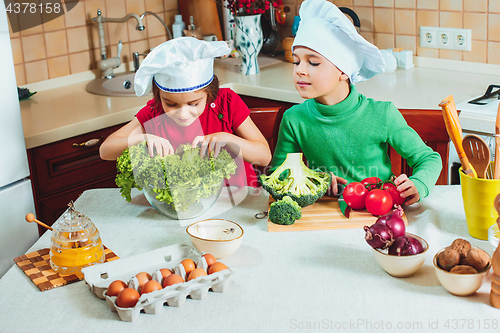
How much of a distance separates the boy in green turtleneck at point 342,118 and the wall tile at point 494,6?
107cm

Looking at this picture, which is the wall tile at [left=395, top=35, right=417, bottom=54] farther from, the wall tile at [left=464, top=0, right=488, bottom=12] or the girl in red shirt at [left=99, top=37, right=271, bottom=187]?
the girl in red shirt at [left=99, top=37, right=271, bottom=187]

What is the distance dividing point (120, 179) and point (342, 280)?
55cm

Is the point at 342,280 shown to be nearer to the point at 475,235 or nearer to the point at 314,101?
the point at 475,235

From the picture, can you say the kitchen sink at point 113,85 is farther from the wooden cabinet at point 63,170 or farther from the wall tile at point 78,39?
the wooden cabinet at point 63,170

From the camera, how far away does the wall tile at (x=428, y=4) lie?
7.22ft

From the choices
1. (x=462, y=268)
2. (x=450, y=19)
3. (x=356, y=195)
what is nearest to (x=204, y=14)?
(x=450, y=19)

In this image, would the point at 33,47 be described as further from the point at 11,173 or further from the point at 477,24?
the point at 477,24

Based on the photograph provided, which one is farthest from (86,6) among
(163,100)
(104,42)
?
(163,100)

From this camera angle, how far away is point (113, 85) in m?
2.46

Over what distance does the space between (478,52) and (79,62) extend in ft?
6.05

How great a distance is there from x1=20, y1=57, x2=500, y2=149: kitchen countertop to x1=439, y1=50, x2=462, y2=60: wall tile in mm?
50

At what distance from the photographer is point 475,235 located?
1038 mm

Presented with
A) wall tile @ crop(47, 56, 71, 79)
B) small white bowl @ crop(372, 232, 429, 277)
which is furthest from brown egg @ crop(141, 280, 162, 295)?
wall tile @ crop(47, 56, 71, 79)

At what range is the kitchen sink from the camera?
2252 millimetres
